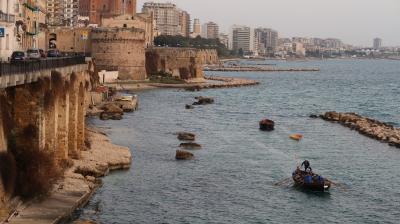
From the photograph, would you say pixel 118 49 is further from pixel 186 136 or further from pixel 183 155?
pixel 183 155

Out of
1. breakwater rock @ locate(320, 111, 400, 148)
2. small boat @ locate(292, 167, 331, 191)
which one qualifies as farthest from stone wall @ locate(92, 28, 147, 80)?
small boat @ locate(292, 167, 331, 191)

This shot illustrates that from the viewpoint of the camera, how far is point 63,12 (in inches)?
6004

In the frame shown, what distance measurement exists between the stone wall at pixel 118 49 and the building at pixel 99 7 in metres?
54.6

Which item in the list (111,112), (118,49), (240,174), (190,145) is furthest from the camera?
(118,49)

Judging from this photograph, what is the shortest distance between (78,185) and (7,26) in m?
11.4

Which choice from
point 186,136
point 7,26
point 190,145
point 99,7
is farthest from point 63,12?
point 7,26

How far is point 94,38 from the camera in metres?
107

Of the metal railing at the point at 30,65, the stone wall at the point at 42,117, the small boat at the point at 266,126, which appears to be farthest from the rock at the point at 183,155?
the small boat at the point at 266,126

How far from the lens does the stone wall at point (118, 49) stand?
106500 millimetres

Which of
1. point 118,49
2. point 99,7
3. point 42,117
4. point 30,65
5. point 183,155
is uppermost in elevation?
point 99,7

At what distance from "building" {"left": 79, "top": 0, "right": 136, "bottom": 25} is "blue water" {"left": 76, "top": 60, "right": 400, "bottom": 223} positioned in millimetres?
91059

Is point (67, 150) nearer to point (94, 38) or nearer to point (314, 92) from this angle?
point (94, 38)

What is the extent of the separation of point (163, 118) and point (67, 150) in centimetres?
3225

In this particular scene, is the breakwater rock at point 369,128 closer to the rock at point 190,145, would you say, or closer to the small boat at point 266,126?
the small boat at point 266,126
